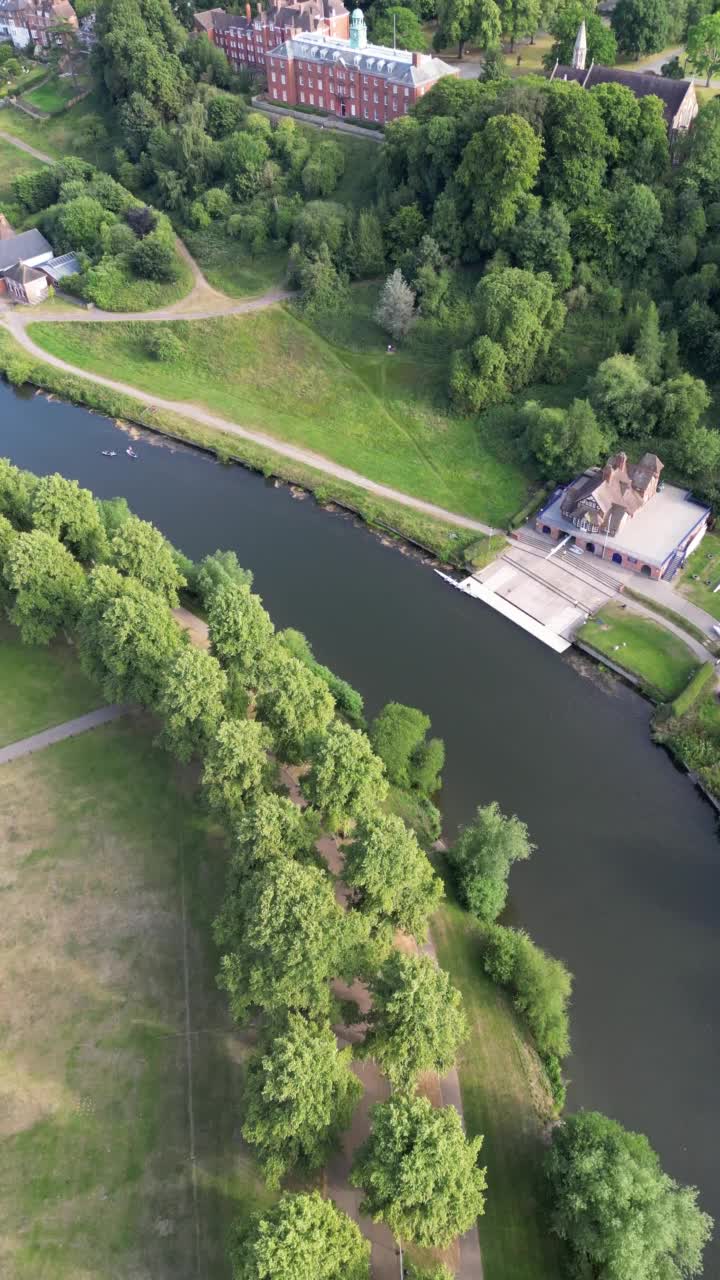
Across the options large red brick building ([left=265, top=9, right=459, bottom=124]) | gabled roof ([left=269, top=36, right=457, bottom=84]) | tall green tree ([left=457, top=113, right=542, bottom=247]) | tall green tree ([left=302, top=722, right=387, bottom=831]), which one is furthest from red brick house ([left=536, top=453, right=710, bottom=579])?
large red brick building ([left=265, top=9, right=459, bottom=124])

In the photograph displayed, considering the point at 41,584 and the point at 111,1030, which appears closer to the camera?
the point at 111,1030

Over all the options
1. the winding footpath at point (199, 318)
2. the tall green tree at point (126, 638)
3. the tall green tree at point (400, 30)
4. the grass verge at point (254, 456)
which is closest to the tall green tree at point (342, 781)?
the tall green tree at point (126, 638)

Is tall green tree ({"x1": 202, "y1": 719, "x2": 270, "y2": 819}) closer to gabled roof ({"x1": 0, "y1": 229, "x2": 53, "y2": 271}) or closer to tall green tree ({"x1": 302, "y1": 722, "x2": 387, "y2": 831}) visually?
tall green tree ({"x1": 302, "y1": 722, "x2": 387, "y2": 831})

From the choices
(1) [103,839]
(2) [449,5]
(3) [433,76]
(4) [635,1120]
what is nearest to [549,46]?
(2) [449,5]

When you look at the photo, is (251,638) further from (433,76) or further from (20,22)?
(20,22)

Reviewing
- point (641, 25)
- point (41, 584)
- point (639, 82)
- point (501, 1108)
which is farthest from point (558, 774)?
point (641, 25)

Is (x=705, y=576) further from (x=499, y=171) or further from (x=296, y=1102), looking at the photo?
(x=296, y=1102)

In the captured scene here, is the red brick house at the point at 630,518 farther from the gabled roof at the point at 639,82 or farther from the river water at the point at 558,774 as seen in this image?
the gabled roof at the point at 639,82
